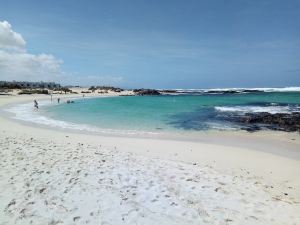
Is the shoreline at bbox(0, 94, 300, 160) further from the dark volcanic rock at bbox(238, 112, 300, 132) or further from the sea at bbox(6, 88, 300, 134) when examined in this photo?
the dark volcanic rock at bbox(238, 112, 300, 132)

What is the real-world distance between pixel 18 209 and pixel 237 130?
1638 cm

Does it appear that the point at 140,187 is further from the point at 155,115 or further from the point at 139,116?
the point at 155,115

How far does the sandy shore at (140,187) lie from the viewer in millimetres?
5664

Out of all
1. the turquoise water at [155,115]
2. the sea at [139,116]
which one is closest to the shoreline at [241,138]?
the sea at [139,116]

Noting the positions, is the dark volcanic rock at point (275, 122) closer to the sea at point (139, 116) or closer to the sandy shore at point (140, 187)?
the sea at point (139, 116)

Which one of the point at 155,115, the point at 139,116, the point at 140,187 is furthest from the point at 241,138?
the point at 155,115

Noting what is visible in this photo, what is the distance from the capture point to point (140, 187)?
23.2 feet

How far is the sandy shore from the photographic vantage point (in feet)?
18.6

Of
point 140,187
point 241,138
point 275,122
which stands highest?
point 140,187

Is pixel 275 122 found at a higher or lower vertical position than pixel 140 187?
lower

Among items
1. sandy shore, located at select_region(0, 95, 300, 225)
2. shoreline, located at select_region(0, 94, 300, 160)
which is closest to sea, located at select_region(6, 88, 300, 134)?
shoreline, located at select_region(0, 94, 300, 160)

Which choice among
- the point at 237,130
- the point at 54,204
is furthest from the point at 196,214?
the point at 237,130

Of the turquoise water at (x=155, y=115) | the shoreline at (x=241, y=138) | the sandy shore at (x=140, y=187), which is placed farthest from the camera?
the turquoise water at (x=155, y=115)

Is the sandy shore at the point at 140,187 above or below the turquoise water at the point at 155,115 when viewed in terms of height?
above
